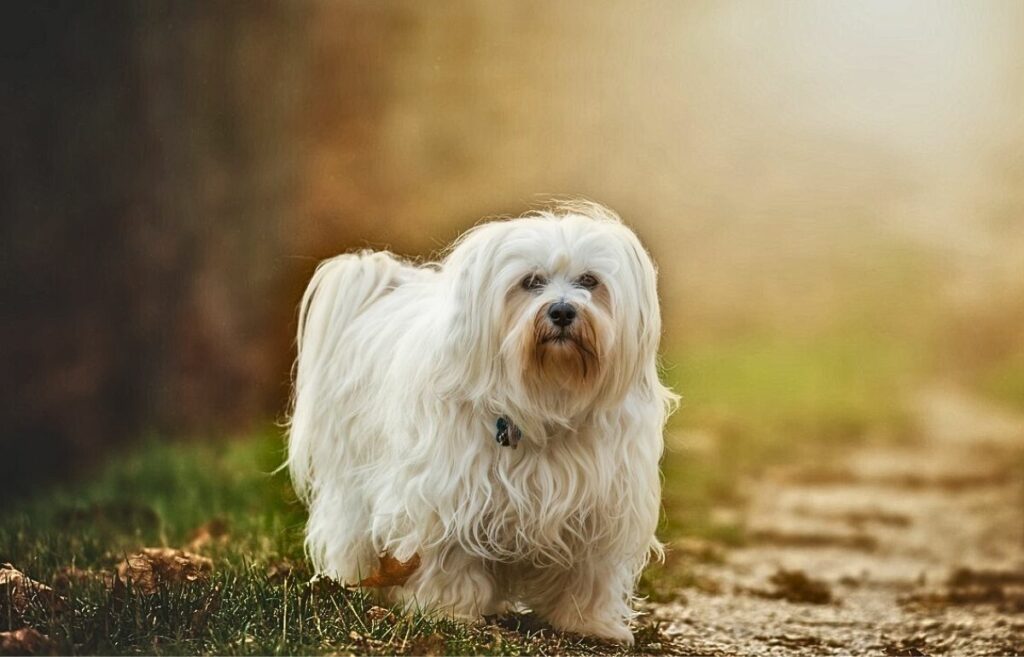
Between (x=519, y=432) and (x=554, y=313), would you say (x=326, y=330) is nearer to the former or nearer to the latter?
(x=519, y=432)

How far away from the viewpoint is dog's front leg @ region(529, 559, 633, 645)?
15.0 feet

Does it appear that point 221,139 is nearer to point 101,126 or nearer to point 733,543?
point 101,126

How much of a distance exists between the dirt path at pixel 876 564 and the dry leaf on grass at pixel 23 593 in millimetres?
2025

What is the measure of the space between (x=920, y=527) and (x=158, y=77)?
4985mm

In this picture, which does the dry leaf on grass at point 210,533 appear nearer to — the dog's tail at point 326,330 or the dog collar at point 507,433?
the dog's tail at point 326,330

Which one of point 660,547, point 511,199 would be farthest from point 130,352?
point 660,547

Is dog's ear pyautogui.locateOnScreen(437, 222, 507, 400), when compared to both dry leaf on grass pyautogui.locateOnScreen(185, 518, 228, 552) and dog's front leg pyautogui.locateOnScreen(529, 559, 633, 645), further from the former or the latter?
dry leaf on grass pyautogui.locateOnScreen(185, 518, 228, 552)

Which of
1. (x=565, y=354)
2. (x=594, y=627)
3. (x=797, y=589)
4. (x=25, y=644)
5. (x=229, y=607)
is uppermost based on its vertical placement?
(x=565, y=354)

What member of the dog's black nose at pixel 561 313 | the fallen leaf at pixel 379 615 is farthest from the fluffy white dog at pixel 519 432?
the fallen leaf at pixel 379 615

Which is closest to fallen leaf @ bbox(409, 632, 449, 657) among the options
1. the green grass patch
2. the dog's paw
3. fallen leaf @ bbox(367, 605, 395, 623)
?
the green grass patch

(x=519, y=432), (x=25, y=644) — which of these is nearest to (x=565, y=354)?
(x=519, y=432)

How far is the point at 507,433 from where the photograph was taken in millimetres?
4359

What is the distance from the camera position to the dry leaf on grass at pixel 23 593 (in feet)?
14.1

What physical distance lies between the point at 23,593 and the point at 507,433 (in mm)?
1584
